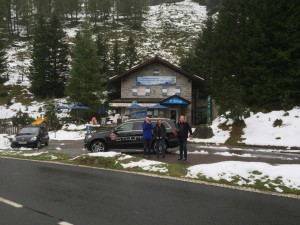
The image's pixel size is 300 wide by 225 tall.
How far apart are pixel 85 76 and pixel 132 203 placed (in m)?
41.2

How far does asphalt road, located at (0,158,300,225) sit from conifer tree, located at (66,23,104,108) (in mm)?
35737

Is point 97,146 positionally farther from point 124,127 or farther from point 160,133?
point 160,133

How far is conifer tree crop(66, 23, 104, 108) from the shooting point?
46438 mm

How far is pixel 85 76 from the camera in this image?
156ft

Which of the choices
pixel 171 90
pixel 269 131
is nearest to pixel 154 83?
pixel 171 90

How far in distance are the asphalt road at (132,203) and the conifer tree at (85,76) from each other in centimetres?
3574

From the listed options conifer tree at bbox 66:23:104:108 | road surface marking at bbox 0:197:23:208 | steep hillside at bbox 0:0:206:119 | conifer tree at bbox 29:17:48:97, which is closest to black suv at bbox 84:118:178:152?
road surface marking at bbox 0:197:23:208

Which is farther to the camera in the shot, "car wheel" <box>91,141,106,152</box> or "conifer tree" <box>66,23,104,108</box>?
"conifer tree" <box>66,23,104,108</box>

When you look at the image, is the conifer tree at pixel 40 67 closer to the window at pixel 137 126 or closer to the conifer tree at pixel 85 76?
the conifer tree at pixel 85 76

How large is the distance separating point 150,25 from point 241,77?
7826 cm

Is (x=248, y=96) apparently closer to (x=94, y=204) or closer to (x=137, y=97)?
(x=137, y=97)

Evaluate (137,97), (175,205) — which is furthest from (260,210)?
(137,97)

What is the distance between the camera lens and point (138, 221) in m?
6.29

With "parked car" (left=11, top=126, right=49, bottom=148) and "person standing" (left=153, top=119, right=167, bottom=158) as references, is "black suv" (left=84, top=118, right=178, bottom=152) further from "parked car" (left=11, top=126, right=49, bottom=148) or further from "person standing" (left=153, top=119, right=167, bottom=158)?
"parked car" (left=11, top=126, right=49, bottom=148)
